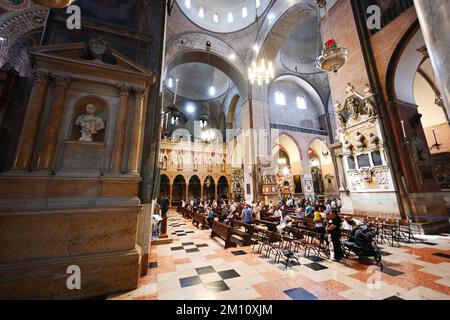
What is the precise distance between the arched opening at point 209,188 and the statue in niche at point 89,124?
18.8m

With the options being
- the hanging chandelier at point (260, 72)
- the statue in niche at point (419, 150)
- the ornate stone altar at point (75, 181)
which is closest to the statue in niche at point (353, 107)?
the statue in niche at point (419, 150)

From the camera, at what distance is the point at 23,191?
2.97m

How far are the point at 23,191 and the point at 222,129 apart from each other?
21.8 metres

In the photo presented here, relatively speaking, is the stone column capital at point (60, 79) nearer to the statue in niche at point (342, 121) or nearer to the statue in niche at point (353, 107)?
the statue in niche at point (353, 107)

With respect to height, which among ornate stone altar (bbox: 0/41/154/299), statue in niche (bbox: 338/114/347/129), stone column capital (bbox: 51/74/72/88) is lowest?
ornate stone altar (bbox: 0/41/154/299)

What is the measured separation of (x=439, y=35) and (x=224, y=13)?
60.9 ft

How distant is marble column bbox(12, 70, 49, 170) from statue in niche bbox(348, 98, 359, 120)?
9.50 m

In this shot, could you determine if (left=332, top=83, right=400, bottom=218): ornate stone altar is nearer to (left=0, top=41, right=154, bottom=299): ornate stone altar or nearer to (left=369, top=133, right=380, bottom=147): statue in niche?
(left=369, top=133, right=380, bottom=147): statue in niche

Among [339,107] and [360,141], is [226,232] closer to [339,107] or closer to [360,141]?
[360,141]

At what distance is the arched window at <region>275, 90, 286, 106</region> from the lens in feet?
66.7

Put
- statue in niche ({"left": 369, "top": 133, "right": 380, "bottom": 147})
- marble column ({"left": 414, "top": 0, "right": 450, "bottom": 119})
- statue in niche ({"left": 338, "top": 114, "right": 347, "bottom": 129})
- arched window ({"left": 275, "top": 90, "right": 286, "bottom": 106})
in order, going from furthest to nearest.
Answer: arched window ({"left": 275, "top": 90, "right": 286, "bottom": 106})
statue in niche ({"left": 338, "top": 114, "right": 347, "bottom": 129})
statue in niche ({"left": 369, "top": 133, "right": 380, "bottom": 147})
marble column ({"left": 414, "top": 0, "right": 450, "bottom": 119})

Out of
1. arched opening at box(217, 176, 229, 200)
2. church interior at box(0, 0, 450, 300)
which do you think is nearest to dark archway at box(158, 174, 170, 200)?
arched opening at box(217, 176, 229, 200)

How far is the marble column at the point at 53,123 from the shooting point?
315 cm
